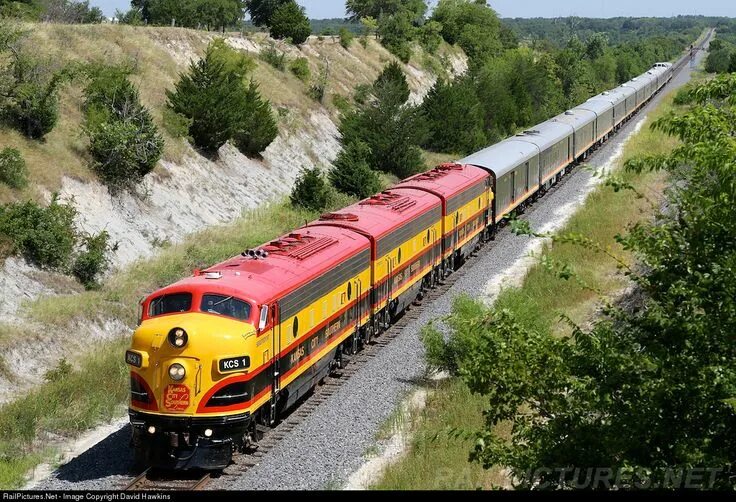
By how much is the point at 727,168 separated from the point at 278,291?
10.0 m

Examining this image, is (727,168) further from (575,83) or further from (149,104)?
(575,83)

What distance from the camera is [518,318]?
70.9 feet

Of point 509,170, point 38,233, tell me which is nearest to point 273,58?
point 509,170

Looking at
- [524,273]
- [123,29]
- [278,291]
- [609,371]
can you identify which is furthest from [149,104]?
[609,371]

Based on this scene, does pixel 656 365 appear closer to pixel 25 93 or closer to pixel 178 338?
pixel 178 338

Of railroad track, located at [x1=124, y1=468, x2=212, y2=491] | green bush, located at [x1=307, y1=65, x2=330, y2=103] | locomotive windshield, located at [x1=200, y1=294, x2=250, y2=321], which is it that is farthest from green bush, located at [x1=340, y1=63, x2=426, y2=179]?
railroad track, located at [x1=124, y1=468, x2=212, y2=491]

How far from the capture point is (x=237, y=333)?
16438mm

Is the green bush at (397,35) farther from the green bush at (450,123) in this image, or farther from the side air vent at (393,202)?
the side air vent at (393,202)

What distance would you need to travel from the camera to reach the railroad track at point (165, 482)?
16.2 metres

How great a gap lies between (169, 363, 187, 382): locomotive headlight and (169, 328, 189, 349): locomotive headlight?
0.33 m

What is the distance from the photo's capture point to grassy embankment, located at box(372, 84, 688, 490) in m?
15.9

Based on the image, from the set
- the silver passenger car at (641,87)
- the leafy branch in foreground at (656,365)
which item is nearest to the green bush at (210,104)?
the leafy branch in foreground at (656,365)

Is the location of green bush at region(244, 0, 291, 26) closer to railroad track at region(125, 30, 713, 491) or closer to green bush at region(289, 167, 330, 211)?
green bush at region(289, 167, 330, 211)

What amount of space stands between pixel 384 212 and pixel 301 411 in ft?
25.7
